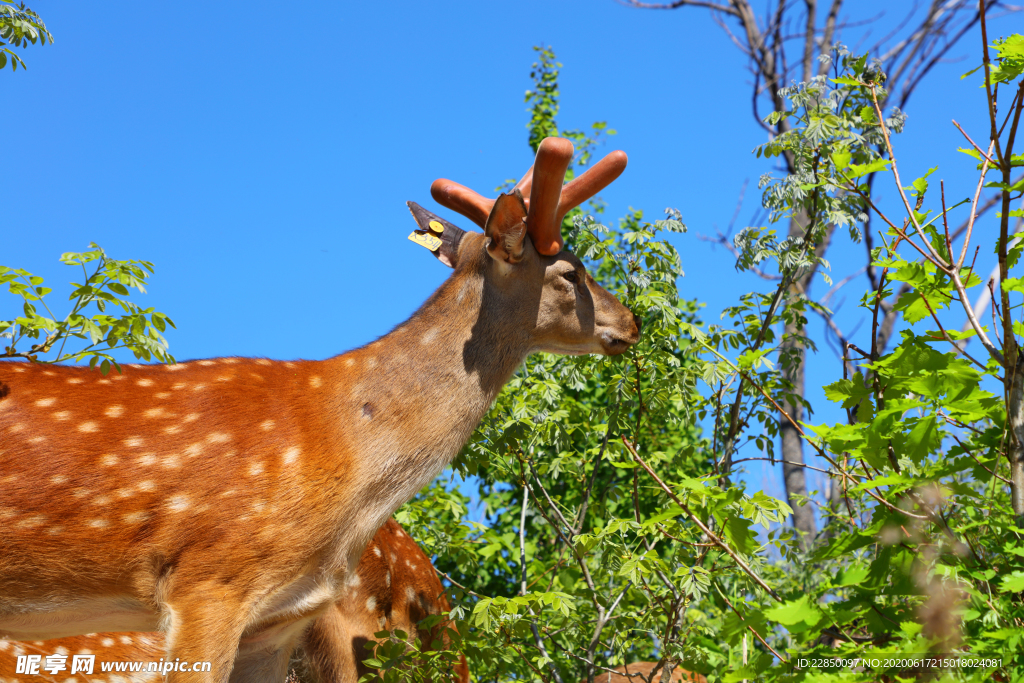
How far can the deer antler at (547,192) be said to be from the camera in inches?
157

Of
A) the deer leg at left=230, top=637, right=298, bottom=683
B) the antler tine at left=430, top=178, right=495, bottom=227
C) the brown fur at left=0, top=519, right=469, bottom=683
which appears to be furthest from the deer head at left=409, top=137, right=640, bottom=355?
the deer leg at left=230, top=637, right=298, bottom=683

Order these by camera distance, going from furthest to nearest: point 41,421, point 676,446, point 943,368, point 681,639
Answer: point 676,446
point 681,639
point 41,421
point 943,368

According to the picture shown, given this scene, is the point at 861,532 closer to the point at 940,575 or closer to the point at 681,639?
the point at 940,575

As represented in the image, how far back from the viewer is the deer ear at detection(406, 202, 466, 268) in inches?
178

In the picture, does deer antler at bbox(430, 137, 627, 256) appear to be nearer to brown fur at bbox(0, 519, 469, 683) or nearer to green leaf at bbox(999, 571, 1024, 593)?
brown fur at bbox(0, 519, 469, 683)

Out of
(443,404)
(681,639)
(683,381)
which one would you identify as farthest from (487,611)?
(683,381)

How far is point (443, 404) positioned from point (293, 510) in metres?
0.81

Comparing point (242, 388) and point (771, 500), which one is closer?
point (771, 500)

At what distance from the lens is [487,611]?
394 cm

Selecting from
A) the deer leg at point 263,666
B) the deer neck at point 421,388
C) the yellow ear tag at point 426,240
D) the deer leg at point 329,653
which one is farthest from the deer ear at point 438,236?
the deer leg at point 263,666

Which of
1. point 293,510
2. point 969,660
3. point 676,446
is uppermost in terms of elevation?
point 676,446

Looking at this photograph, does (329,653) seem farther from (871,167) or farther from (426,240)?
(871,167)

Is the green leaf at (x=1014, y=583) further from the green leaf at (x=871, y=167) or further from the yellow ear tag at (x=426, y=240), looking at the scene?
the yellow ear tag at (x=426, y=240)

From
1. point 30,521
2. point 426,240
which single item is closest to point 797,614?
point 426,240
